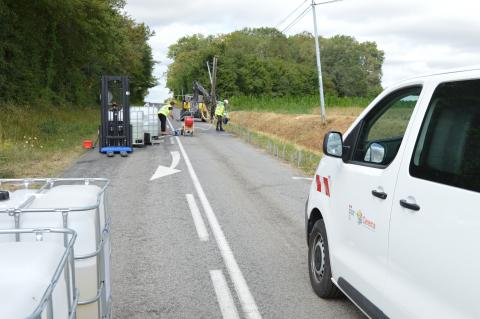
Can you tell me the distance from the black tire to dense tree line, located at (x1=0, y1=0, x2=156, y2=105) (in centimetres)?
2258

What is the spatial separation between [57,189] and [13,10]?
86.3 ft

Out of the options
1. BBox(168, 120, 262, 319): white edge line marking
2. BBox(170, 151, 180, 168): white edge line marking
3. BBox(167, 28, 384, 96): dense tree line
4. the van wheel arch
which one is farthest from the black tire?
BBox(167, 28, 384, 96): dense tree line

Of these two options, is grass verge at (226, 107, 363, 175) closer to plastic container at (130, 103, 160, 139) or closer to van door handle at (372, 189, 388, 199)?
plastic container at (130, 103, 160, 139)

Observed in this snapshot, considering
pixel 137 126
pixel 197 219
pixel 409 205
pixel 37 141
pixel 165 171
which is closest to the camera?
pixel 409 205

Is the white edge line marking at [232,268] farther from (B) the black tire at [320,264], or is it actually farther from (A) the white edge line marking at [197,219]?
(B) the black tire at [320,264]

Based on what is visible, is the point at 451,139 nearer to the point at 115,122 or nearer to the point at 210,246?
the point at 210,246

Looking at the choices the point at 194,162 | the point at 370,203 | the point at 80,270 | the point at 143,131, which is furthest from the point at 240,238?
the point at 143,131

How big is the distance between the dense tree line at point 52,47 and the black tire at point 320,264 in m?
22.6

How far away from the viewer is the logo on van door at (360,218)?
361cm

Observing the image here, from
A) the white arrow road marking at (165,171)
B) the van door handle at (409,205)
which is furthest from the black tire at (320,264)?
the white arrow road marking at (165,171)

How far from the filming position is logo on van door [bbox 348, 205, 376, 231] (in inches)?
142

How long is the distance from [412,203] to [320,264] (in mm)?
2040

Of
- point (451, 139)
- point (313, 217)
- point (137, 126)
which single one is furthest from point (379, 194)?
point (137, 126)

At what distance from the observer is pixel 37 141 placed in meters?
18.3
